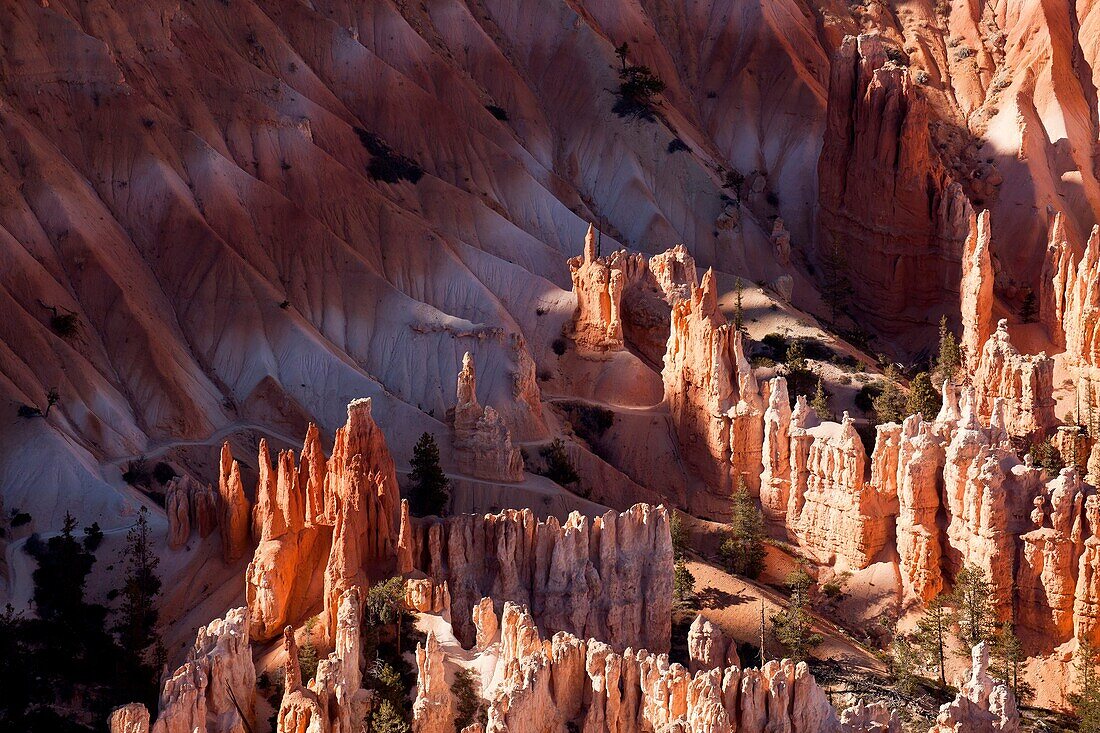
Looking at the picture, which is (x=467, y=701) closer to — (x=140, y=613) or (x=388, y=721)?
(x=388, y=721)

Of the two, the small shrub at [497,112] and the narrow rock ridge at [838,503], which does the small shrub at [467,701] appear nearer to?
the narrow rock ridge at [838,503]

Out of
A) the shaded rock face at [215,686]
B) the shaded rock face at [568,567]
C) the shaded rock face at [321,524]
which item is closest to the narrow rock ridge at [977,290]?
the shaded rock face at [568,567]

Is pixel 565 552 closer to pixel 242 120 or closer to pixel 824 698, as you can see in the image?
pixel 824 698

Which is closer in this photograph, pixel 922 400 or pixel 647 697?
pixel 647 697

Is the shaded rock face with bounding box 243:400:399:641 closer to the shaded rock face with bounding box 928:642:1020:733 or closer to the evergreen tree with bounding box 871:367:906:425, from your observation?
the shaded rock face with bounding box 928:642:1020:733

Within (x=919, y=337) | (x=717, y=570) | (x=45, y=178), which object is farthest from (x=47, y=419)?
(x=919, y=337)

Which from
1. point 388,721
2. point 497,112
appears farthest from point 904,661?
point 497,112

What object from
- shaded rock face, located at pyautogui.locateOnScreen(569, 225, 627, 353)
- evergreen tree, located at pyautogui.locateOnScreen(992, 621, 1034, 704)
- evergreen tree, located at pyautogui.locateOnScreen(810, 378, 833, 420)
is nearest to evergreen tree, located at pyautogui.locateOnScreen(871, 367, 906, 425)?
evergreen tree, located at pyautogui.locateOnScreen(810, 378, 833, 420)
